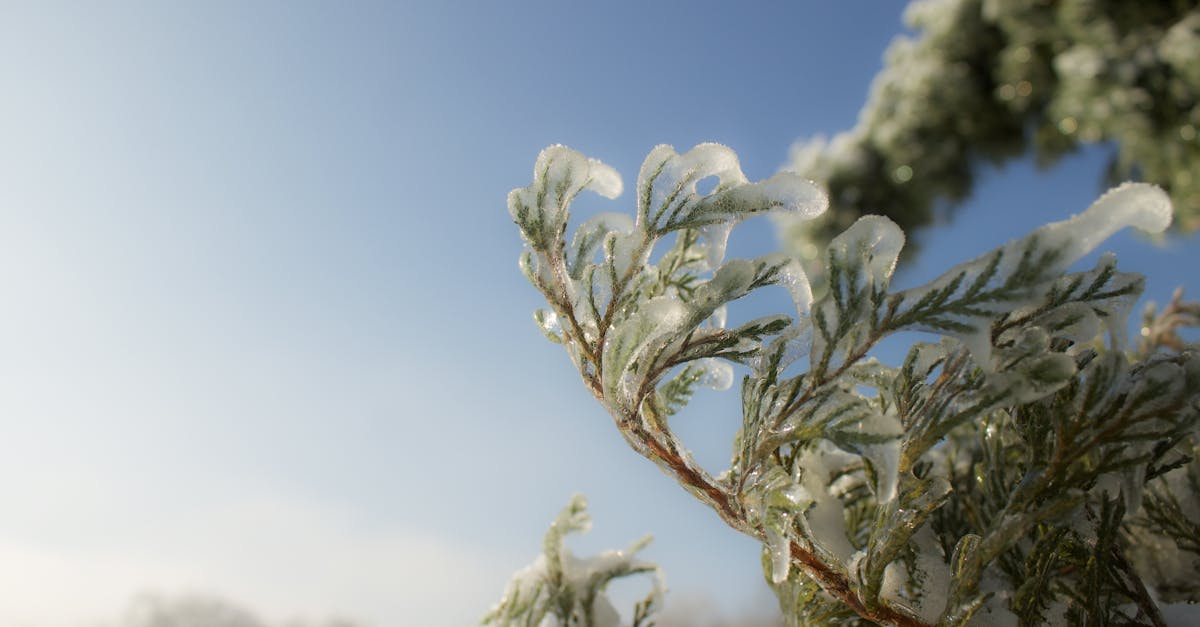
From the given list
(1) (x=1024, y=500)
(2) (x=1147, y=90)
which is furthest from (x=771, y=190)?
(2) (x=1147, y=90)

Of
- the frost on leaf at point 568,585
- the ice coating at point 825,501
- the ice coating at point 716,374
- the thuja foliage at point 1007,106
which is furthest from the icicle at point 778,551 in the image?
the thuja foliage at point 1007,106

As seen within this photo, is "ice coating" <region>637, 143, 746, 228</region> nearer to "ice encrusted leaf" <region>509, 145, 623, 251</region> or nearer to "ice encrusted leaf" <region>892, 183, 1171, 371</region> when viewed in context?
"ice encrusted leaf" <region>509, 145, 623, 251</region>

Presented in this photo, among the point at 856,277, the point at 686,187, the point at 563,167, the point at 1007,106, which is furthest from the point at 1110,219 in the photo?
the point at 1007,106

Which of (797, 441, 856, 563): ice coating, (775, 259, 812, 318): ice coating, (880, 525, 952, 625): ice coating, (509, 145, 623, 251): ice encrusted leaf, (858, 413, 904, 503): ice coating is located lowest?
(880, 525, 952, 625): ice coating

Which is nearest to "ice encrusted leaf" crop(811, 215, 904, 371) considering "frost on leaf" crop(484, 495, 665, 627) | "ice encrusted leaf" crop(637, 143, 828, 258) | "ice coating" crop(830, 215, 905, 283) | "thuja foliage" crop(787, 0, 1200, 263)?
"ice coating" crop(830, 215, 905, 283)

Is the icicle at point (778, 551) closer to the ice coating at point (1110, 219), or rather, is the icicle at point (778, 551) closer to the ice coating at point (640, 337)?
the ice coating at point (640, 337)
